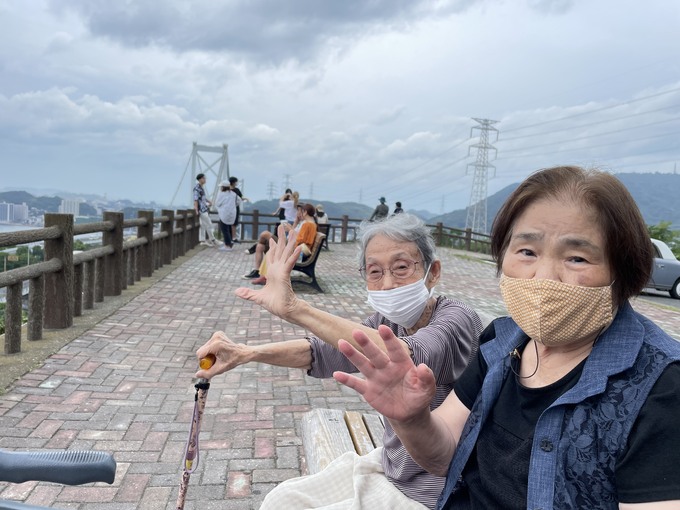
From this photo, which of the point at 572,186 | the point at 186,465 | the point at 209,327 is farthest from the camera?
the point at 209,327

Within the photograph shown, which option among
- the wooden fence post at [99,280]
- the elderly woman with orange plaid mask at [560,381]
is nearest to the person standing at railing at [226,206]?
the wooden fence post at [99,280]

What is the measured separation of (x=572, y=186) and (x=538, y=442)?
0.63 metres

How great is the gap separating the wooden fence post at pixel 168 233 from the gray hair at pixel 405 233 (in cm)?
1007

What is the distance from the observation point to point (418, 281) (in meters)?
2.12

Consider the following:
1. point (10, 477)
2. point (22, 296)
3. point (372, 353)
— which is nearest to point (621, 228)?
point (372, 353)

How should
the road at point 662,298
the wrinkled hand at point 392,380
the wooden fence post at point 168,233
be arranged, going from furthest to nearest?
1. the road at point 662,298
2. the wooden fence post at point 168,233
3. the wrinkled hand at point 392,380

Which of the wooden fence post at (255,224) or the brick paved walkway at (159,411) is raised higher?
the wooden fence post at (255,224)

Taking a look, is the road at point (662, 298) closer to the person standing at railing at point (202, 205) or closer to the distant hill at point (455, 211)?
the distant hill at point (455, 211)

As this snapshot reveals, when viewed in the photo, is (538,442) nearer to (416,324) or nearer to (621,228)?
(621,228)

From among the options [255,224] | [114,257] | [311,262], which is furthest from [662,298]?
[255,224]

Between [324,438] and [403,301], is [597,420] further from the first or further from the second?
[324,438]

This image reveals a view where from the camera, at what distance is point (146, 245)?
977 centimetres

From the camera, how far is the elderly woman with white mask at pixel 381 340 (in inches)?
73.1

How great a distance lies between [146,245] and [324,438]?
8.02 m
